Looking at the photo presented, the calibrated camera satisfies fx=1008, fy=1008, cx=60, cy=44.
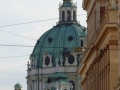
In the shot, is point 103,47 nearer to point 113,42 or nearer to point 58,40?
point 113,42

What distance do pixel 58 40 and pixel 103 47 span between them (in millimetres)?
128224

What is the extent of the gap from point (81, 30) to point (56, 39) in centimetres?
522

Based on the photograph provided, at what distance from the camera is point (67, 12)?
196 metres

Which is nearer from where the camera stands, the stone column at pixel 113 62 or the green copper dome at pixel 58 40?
the stone column at pixel 113 62

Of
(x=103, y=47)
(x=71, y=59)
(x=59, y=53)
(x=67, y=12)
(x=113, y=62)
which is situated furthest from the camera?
(x=67, y=12)

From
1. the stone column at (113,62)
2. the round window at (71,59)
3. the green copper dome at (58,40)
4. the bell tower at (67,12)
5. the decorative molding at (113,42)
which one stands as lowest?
the stone column at (113,62)

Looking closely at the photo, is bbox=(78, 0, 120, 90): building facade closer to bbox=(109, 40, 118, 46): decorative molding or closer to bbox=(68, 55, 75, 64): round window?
bbox=(109, 40, 118, 46): decorative molding

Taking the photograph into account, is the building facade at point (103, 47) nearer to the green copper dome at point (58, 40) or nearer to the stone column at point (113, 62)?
the stone column at point (113, 62)

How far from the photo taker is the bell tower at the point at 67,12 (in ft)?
643

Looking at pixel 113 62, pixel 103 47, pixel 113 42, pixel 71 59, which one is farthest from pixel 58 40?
pixel 113 62

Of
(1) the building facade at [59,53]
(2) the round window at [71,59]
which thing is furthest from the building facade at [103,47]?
(2) the round window at [71,59]

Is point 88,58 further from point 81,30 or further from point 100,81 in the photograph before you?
point 81,30

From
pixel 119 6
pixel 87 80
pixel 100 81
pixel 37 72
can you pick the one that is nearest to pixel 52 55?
pixel 37 72

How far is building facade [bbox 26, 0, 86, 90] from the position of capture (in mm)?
187500
